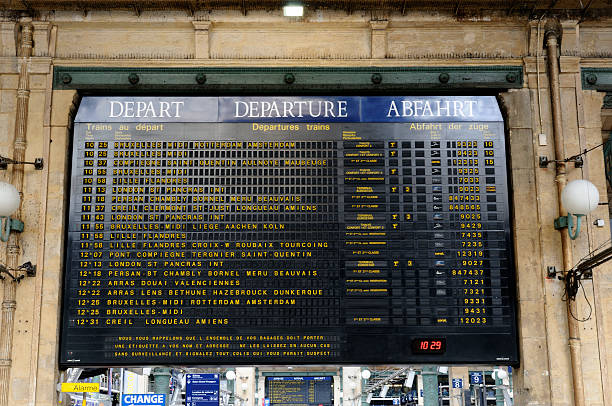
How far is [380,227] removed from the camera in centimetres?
916

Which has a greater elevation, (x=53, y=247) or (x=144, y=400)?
(x=53, y=247)

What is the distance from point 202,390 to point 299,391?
1838cm

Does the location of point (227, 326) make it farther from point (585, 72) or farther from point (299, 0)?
point (585, 72)

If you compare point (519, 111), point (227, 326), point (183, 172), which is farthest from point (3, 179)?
point (519, 111)

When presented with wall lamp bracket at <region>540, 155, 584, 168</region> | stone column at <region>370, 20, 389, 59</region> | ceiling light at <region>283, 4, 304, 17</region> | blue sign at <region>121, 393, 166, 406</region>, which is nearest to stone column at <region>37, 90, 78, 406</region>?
ceiling light at <region>283, 4, 304, 17</region>

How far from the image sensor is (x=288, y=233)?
30.0 feet

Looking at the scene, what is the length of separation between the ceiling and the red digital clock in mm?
4685

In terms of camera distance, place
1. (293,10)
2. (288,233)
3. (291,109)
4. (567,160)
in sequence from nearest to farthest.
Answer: (288,233), (567,160), (291,109), (293,10)

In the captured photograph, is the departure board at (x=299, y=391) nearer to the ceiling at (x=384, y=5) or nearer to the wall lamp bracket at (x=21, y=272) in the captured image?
the wall lamp bracket at (x=21, y=272)

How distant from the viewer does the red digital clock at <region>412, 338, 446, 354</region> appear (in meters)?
8.77

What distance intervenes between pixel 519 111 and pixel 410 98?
5.20ft

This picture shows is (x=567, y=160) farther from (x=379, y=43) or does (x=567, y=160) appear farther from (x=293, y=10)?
(x=293, y=10)

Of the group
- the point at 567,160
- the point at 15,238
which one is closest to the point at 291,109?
the point at 567,160

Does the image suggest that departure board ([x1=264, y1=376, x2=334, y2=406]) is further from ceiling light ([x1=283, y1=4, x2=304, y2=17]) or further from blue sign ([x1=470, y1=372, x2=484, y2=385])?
ceiling light ([x1=283, y1=4, x2=304, y2=17])
